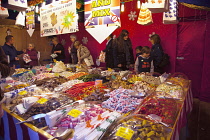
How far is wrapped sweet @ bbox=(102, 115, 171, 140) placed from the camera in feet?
3.59

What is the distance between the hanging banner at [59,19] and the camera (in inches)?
126

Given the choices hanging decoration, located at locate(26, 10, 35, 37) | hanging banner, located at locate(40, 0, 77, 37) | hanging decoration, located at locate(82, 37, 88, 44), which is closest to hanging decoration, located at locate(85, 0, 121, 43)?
hanging banner, located at locate(40, 0, 77, 37)

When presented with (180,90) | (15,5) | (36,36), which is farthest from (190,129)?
(36,36)

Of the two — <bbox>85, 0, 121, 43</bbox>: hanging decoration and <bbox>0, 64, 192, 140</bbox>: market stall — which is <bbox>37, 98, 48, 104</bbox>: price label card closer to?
<bbox>0, 64, 192, 140</bbox>: market stall

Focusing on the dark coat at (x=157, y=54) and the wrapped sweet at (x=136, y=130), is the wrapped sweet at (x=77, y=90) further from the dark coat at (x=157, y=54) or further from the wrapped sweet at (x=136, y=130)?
the dark coat at (x=157, y=54)

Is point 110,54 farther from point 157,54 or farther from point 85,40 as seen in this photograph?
point 85,40

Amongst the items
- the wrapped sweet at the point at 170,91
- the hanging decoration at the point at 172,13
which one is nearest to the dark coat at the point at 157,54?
the hanging decoration at the point at 172,13

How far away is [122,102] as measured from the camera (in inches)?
69.4

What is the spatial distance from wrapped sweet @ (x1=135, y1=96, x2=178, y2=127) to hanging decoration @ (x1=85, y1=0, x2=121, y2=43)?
138 centimetres

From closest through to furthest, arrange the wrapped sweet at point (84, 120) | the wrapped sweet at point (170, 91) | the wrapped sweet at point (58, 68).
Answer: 1. the wrapped sweet at point (84, 120)
2. the wrapped sweet at point (170, 91)
3. the wrapped sweet at point (58, 68)

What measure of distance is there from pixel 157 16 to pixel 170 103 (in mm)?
4029

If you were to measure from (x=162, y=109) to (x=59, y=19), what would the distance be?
289 cm

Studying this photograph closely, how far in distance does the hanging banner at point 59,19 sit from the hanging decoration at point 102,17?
1.07ft

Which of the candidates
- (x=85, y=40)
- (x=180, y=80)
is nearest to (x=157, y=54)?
(x=180, y=80)
